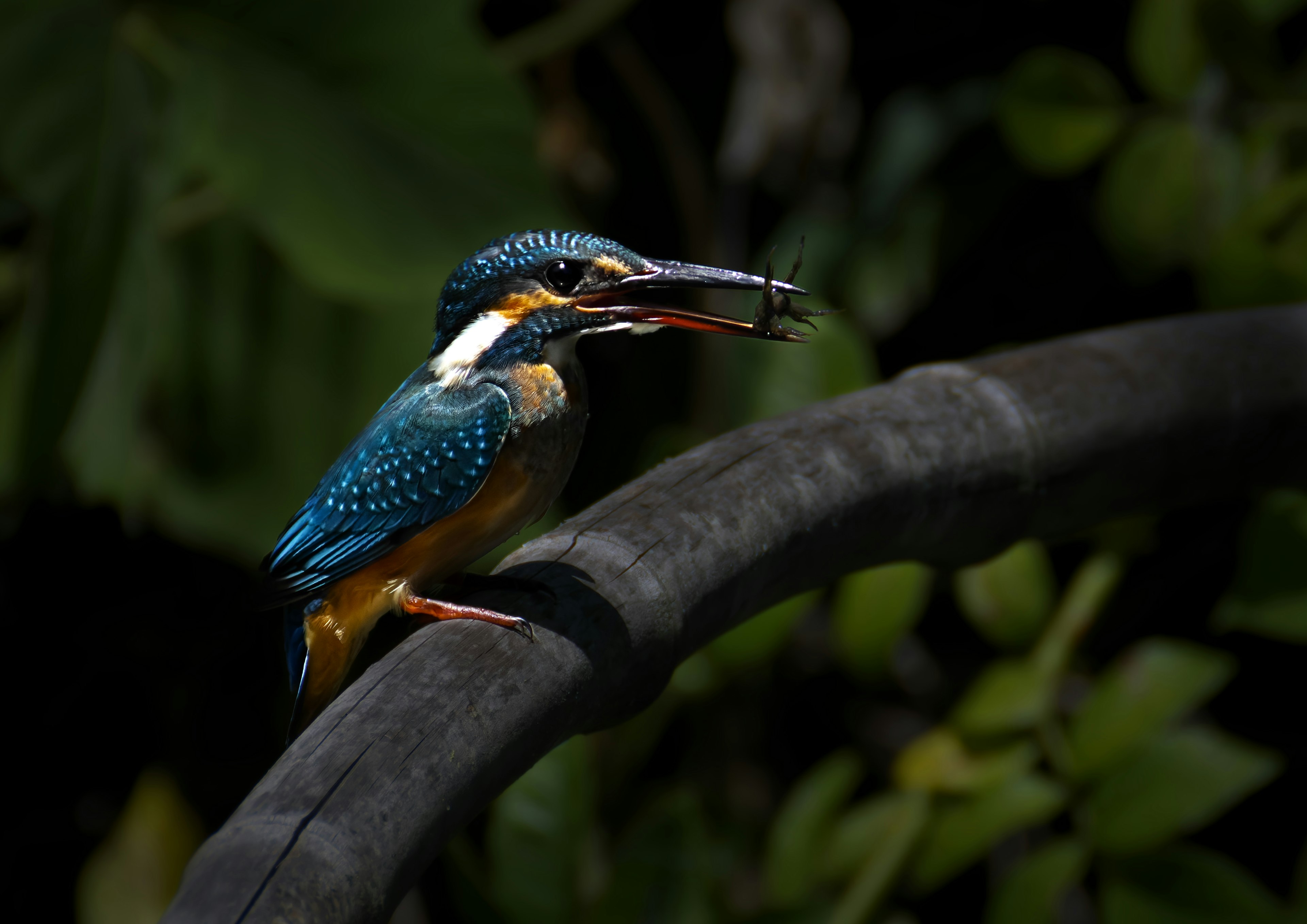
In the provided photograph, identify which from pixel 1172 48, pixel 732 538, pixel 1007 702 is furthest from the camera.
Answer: pixel 1172 48

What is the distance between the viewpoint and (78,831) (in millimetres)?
1964

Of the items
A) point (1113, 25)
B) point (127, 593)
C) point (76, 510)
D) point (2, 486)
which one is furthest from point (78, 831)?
point (1113, 25)

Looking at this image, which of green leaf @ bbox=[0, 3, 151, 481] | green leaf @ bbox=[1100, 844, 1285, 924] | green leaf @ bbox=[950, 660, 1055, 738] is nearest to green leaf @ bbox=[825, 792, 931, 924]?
green leaf @ bbox=[950, 660, 1055, 738]

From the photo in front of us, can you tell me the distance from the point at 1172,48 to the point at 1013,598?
73 cm

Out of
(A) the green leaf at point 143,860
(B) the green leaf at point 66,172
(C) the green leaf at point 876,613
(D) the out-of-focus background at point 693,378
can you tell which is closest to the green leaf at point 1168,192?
(D) the out-of-focus background at point 693,378

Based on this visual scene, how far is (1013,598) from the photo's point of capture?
1.26 m

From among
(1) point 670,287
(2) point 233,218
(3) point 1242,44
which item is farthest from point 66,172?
(3) point 1242,44

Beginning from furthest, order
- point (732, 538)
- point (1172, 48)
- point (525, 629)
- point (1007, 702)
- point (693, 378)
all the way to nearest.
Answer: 1. point (693, 378)
2. point (1172, 48)
3. point (1007, 702)
4. point (732, 538)
5. point (525, 629)

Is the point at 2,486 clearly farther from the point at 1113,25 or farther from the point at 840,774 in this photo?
the point at 1113,25

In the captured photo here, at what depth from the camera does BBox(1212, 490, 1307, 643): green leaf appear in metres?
1.14

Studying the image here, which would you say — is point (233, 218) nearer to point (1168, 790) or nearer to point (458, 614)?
point (458, 614)

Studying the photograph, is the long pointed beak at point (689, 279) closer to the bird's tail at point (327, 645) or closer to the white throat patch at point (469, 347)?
the white throat patch at point (469, 347)

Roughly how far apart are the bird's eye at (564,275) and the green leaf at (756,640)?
1.98 ft

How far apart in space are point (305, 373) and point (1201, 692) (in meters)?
1.19
